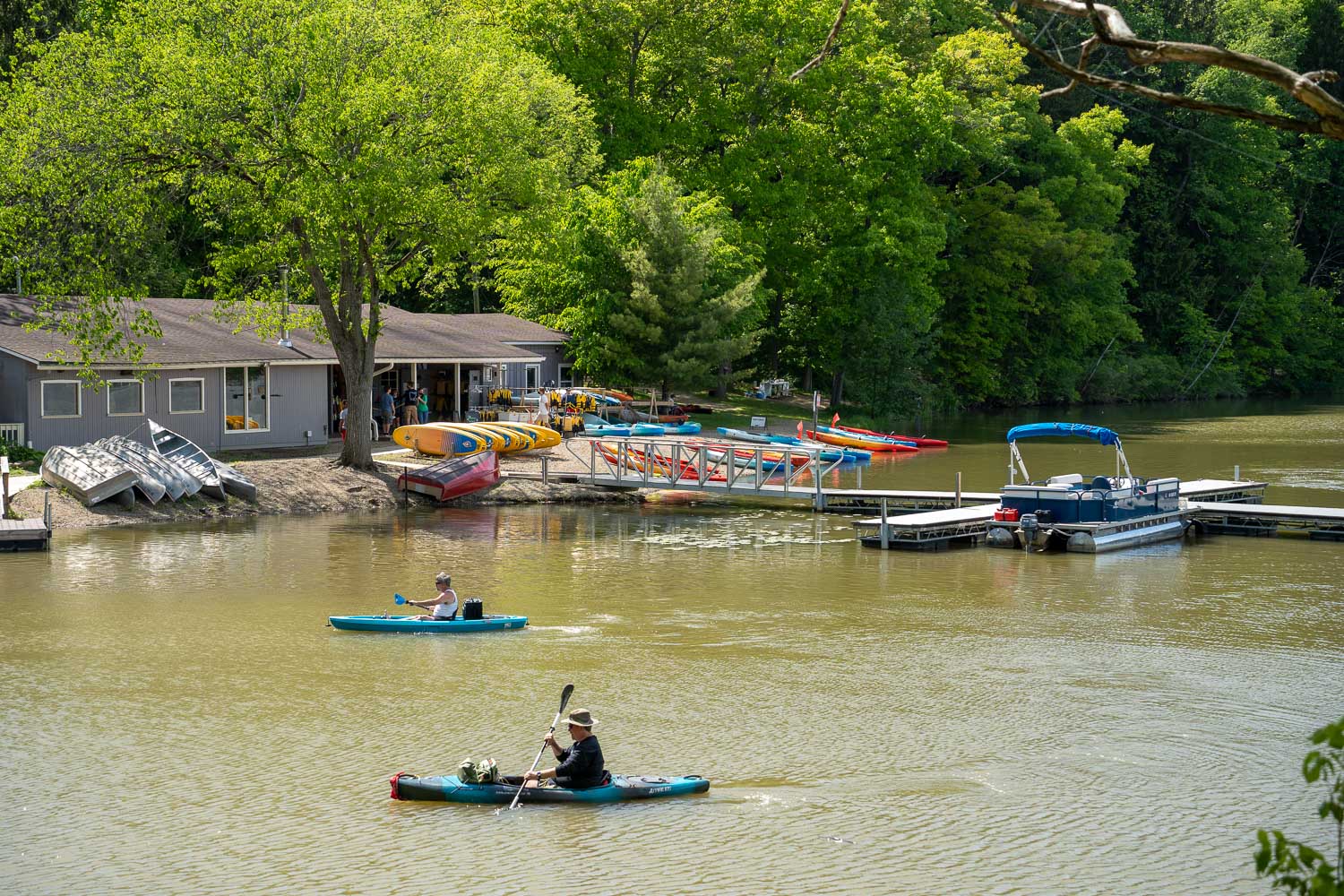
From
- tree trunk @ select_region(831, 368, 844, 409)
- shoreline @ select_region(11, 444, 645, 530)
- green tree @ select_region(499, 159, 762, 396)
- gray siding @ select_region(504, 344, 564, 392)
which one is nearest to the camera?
shoreline @ select_region(11, 444, 645, 530)

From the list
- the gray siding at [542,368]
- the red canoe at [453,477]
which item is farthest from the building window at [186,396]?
the gray siding at [542,368]

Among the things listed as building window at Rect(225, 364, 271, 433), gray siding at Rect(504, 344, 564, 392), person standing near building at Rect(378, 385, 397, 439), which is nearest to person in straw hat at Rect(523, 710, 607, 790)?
building window at Rect(225, 364, 271, 433)

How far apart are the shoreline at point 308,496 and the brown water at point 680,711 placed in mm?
2058

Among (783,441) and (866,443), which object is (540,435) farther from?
(866,443)

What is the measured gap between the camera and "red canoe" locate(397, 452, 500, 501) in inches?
1631

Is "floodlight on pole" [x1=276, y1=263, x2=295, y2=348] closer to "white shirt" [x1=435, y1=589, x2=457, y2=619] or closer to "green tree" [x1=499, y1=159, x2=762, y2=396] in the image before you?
"green tree" [x1=499, y1=159, x2=762, y2=396]

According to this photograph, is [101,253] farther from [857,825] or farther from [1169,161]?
[1169,161]

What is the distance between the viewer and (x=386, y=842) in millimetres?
14383

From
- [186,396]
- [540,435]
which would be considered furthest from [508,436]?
[186,396]

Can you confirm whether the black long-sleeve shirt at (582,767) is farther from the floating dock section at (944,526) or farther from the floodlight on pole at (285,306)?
the floodlight on pole at (285,306)

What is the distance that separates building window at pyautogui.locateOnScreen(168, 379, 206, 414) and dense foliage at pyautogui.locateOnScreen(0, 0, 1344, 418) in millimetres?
3268

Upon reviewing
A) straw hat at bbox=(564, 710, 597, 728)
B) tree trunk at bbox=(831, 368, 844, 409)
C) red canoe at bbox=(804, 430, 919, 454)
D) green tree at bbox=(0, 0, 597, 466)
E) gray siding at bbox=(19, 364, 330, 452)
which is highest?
green tree at bbox=(0, 0, 597, 466)

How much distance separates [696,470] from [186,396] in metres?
15.7

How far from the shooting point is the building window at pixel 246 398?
150 feet
